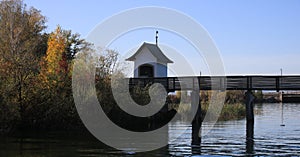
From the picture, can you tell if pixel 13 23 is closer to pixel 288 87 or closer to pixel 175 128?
pixel 175 128

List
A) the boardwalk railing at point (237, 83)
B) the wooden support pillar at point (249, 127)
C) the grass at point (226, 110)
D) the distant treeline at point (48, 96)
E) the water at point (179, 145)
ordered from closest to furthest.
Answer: the water at point (179, 145) < the wooden support pillar at point (249, 127) < the distant treeline at point (48, 96) < the boardwalk railing at point (237, 83) < the grass at point (226, 110)

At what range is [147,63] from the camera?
47.2 m

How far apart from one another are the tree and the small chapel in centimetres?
987

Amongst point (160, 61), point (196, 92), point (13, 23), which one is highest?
point (13, 23)

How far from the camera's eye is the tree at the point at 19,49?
30859mm

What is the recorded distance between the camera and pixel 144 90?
3850 cm

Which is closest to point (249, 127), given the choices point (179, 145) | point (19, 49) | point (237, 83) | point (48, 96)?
point (237, 83)

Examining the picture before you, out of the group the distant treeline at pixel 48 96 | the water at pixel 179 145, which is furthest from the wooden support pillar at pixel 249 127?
the distant treeline at pixel 48 96

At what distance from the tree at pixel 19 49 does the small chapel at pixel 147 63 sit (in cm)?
987

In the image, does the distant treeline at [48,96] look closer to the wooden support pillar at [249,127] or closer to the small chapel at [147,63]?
the small chapel at [147,63]

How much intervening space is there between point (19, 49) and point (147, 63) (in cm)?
1216

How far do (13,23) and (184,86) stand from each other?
20.0m

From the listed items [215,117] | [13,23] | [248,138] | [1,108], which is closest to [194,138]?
[248,138]

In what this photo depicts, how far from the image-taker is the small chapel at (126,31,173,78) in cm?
4712
